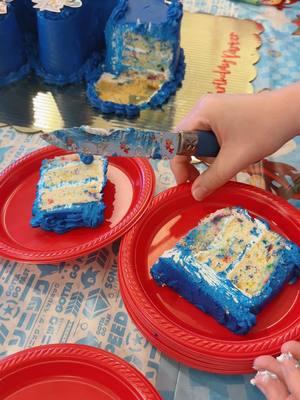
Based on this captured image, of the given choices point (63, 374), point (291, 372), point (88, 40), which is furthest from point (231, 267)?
point (88, 40)

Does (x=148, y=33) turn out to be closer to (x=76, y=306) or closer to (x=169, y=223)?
(x=169, y=223)

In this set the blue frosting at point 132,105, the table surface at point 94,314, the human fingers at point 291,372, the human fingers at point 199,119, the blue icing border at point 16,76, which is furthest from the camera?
the blue icing border at point 16,76

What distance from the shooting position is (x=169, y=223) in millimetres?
902

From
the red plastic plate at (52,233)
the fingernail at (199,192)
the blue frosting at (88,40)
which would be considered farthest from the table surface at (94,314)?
the blue frosting at (88,40)

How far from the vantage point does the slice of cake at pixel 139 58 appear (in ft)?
4.04

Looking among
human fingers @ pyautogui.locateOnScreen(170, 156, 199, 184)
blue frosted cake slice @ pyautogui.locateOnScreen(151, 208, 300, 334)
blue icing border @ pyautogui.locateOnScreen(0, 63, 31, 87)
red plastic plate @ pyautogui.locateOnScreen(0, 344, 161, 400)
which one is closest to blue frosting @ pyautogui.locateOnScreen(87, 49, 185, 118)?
blue icing border @ pyautogui.locateOnScreen(0, 63, 31, 87)

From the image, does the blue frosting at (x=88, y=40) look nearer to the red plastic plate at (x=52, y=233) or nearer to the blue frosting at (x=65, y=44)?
the blue frosting at (x=65, y=44)

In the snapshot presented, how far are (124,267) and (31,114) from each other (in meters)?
0.63

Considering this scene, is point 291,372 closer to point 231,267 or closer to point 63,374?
point 231,267

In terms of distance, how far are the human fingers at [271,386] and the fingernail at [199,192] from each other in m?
0.34

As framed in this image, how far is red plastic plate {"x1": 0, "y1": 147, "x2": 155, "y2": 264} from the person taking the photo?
828 mm

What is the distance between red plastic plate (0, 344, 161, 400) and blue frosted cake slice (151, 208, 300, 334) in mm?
168

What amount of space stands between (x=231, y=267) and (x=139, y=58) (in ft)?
2.45

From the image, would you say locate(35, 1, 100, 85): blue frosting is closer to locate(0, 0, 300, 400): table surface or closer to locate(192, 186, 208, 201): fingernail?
locate(0, 0, 300, 400): table surface
